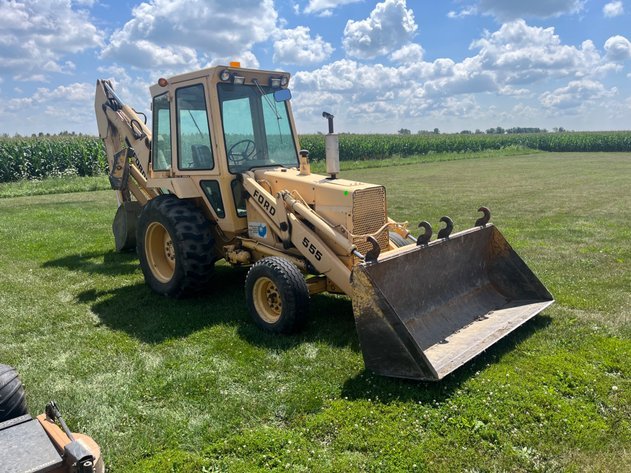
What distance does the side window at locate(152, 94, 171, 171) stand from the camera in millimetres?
7012

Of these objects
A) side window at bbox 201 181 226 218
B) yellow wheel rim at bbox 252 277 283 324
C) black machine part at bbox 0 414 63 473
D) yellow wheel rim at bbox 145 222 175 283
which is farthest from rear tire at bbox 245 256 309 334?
black machine part at bbox 0 414 63 473

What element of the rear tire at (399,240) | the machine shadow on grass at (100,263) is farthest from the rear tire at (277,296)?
the machine shadow on grass at (100,263)

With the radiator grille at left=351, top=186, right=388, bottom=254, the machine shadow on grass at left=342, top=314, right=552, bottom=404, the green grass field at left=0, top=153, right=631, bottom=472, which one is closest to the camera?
the green grass field at left=0, top=153, right=631, bottom=472

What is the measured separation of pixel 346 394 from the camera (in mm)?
4203

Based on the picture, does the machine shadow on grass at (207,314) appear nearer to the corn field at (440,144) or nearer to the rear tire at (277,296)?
the rear tire at (277,296)

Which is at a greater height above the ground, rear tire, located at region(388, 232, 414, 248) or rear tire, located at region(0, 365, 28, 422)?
rear tire, located at region(388, 232, 414, 248)

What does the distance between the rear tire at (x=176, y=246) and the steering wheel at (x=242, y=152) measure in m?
0.83

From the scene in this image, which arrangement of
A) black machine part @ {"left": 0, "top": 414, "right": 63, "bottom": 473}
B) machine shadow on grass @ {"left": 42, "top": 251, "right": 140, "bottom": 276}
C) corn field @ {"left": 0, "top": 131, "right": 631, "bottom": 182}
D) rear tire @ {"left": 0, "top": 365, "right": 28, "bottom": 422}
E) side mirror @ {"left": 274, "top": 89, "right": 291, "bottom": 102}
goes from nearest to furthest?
black machine part @ {"left": 0, "top": 414, "right": 63, "bottom": 473}, rear tire @ {"left": 0, "top": 365, "right": 28, "bottom": 422}, side mirror @ {"left": 274, "top": 89, "right": 291, "bottom": 102}, machine shadow on grass @ {"left": 42, "top": 251, "right": 140, "bottom": 276}, corn field @ {"left": 0, "top": 131, "right": 631, "bottom": 182}

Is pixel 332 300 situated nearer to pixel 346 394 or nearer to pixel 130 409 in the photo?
pixel 346 394

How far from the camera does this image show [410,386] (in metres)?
4.21

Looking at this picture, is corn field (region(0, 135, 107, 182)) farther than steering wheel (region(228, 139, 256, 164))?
Yes

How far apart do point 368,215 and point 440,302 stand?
120cm

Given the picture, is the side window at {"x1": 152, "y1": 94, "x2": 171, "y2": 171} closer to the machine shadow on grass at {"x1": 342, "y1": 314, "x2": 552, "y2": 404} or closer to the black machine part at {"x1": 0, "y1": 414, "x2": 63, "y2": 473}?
the machine shadow on grass at {"x1": 342, "y1": 314, "x2": 552, "y2": 404}

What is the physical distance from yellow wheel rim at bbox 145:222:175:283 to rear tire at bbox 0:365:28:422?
3570mm
